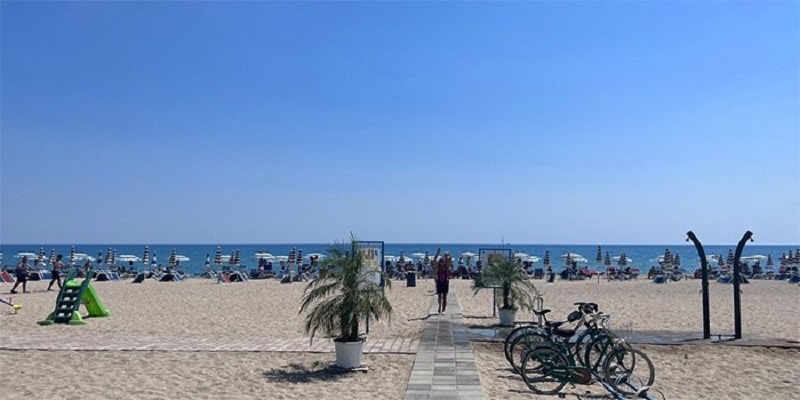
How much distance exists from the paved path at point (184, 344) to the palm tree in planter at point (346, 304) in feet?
4.69

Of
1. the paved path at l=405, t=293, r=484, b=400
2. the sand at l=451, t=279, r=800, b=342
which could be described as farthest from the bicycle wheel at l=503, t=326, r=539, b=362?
the sand at l=451, t=279, r=800, b=342

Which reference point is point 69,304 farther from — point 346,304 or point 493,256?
point 493,256

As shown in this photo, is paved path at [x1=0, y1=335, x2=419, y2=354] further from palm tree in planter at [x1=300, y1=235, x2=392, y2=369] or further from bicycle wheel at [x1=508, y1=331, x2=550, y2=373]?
bicycle wheel at [x1=508, y1=331, x2=550, y2=373]

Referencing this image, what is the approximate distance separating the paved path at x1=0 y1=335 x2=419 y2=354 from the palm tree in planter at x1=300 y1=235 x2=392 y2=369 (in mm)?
1430

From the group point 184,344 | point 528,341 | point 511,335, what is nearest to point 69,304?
point 184,344

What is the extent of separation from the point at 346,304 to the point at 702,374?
4.84 m

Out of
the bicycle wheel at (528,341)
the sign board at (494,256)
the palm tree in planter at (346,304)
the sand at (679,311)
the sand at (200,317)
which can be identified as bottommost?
the sand at (200,317)

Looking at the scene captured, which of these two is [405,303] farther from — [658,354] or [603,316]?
[603,316]

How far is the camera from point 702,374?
8.54 meters

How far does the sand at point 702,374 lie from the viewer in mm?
7359

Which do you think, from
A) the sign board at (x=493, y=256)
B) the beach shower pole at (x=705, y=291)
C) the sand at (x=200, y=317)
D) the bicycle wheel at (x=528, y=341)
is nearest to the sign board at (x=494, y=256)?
the sign board at (x=493, y=256)

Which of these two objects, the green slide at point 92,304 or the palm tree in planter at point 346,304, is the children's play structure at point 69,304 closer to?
the green slide at point 92,304

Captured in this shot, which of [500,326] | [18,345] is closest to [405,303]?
[500,326]

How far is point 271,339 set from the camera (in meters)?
11.3
